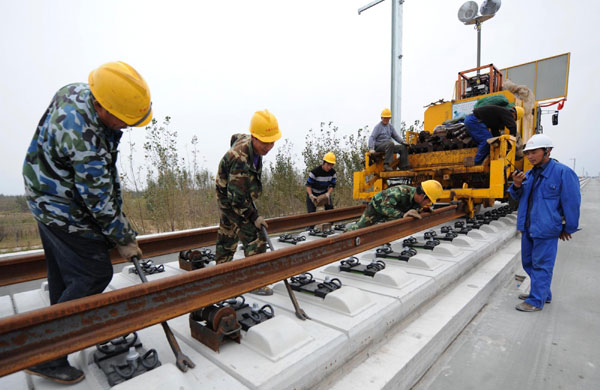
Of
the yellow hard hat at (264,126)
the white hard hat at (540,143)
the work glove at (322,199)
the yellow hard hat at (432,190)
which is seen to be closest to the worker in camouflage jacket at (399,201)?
the yellow hard hat at (432,190)

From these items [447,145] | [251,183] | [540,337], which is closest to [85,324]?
[251,183]

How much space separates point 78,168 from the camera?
1533mm

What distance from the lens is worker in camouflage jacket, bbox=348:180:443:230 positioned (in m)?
4.37

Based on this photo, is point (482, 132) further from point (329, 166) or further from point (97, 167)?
point (97, 167)

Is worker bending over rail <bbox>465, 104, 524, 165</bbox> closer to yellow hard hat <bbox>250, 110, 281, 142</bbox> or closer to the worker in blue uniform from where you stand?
the worker in blue uniform

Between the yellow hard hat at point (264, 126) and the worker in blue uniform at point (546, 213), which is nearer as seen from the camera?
the yellow hard hat at point (264, 126)

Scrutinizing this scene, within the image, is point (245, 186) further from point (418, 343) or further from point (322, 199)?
point (322, 199)

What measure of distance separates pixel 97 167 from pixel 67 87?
1.62 ft

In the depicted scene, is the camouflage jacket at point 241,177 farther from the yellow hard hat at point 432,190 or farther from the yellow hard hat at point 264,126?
the yellow hard hat at point 432,190

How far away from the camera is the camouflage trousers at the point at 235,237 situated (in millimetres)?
3039

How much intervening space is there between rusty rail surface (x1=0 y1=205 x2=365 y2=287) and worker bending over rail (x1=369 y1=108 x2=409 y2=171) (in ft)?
4.23

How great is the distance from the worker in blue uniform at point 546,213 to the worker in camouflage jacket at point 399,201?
3.92ft

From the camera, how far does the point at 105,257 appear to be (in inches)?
71.9

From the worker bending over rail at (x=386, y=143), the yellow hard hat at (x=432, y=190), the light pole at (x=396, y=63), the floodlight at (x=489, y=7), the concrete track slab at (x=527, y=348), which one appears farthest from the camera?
the light pole at (x=396, y=63)
